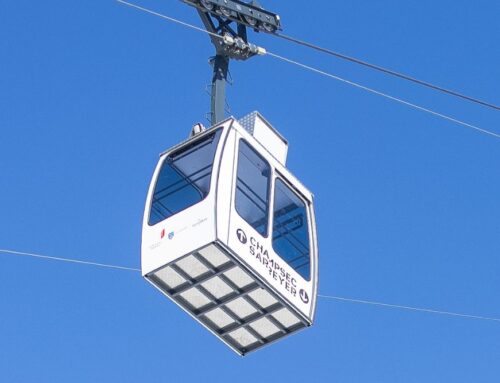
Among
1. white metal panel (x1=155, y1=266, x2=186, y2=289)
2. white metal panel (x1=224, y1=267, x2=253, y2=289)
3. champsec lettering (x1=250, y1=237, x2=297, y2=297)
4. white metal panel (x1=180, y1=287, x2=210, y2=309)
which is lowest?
white metal panel (x1=224, y1=267, x2=253, y2=289)

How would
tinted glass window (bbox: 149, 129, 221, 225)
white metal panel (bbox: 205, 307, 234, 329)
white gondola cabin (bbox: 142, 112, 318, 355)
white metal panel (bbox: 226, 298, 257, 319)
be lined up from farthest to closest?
1. tinted glass window (bbox: 149, 129, 221, 225)
2. white metal panel (bbox: 205, 307, 234, 329)
3. white metal panel (bbox: 226, 298, 257, 319)
4. white gondola cabin (bbox: 142, 112, 318, 355)

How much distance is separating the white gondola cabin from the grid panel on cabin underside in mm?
11

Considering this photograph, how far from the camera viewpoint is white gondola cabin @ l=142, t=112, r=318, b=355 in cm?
2120

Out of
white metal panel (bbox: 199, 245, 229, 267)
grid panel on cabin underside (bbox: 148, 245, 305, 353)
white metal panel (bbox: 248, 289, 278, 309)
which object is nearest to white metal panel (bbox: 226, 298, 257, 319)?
grid panel on cabin underside (bbox: 148, 245, 305, 353)

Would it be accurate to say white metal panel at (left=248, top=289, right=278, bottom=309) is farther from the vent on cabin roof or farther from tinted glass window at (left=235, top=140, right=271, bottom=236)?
the vent on cabin roof

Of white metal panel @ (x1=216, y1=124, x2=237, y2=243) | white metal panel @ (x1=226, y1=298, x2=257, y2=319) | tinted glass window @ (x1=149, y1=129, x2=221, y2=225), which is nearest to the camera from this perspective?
white metal panel @ (x1=216, y1=124, x2=237, y2=243)

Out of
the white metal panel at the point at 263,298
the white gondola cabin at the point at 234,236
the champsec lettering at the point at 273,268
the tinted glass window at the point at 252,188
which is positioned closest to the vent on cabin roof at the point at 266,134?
the white gondola cabin at the point at 234,236

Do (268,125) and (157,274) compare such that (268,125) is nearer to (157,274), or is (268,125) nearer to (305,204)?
(305,204)

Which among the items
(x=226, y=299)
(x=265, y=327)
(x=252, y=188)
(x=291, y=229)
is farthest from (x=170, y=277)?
(x=291, y=229)

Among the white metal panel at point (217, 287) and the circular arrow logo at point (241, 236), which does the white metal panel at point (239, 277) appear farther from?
the circular arrow logo at point (241, 236)

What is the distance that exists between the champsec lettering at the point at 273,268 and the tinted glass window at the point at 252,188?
0.33 meters

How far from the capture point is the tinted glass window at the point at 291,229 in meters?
22.2

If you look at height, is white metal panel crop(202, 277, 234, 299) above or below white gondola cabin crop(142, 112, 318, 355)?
below

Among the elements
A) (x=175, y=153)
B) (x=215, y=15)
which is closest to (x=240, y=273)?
(x=175, y=153)
